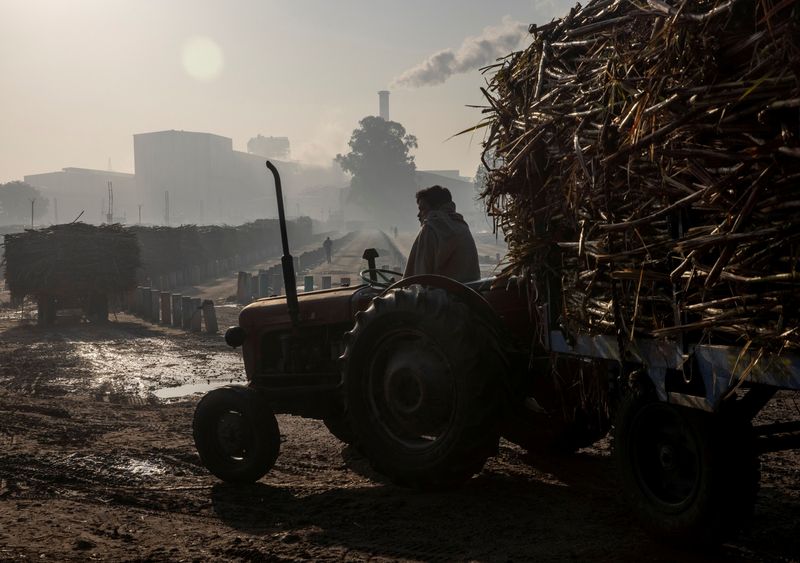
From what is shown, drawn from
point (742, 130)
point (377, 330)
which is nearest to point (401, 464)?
point (377, 330)

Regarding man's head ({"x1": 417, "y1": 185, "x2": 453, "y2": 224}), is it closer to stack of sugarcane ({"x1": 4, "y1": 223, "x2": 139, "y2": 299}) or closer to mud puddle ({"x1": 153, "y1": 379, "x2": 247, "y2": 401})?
mud puddle ({"x1": 153, "y1": 379, "x2": 247, "y2": 401})

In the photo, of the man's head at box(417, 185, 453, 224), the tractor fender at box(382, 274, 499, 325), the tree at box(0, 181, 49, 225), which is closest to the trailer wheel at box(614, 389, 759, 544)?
the tractor fender at box(382, 274, 499, 325)

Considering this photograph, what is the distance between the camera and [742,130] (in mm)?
3646

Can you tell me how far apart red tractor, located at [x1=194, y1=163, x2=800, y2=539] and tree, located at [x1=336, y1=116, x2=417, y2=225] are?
5046 inches

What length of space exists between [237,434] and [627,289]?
3.58 meters

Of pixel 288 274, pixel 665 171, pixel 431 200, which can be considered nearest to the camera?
pixel 665 171

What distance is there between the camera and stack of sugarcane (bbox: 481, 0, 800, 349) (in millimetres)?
3520

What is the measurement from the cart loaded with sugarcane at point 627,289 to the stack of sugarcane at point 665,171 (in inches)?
0.4

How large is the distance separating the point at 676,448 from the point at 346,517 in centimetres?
220

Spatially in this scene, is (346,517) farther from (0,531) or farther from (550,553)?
(0,531)

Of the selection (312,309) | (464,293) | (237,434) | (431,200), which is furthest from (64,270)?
(464,293)

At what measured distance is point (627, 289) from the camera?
14.6 feet

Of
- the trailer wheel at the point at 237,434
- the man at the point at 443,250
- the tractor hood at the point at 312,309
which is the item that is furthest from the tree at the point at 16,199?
the man at the point at 443,250

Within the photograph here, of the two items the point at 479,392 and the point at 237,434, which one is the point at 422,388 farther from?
the point at 237,434
